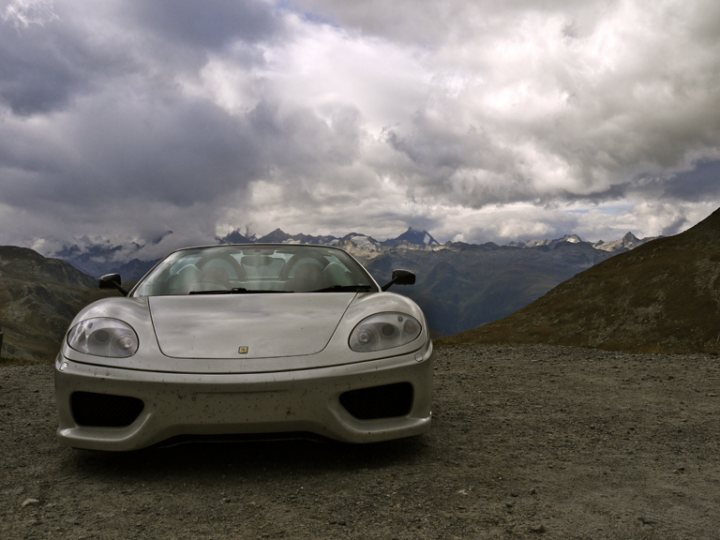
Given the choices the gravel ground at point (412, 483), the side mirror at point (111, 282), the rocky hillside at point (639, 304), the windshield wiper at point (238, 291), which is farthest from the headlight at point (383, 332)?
the rocky hillside at point (639, 304)

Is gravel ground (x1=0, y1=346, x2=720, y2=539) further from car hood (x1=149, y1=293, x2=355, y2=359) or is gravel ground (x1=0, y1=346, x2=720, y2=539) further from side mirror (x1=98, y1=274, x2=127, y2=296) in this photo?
side mirror (x1=98, y1=274, x2=127, y2=296)

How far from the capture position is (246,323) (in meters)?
3.56

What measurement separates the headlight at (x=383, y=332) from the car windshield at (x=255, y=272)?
33.3 inches

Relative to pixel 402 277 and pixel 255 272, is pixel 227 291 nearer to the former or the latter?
pixel 255 272

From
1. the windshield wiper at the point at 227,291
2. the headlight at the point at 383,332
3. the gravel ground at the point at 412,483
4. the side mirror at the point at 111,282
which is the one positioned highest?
the side mirror at the point at 111,282

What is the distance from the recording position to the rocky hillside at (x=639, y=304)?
42.1 metres

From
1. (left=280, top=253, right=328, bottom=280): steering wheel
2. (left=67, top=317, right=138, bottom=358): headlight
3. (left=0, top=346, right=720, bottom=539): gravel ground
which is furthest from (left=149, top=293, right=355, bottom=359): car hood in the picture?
(left=280, top=253, right=328, bottom=280): steering wheel

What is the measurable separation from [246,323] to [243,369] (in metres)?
0.45

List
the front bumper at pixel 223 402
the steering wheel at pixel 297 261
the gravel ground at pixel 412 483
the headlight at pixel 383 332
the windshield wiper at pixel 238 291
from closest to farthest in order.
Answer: the gravel ground at pixel 412 483 → the front bumper at pixel 223 402 → the headlight at pixel 383 332 → the windshield wiper at pixel 238 291 → the steering wheel at pixel 297 261

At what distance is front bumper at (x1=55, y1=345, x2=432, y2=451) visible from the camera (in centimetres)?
309

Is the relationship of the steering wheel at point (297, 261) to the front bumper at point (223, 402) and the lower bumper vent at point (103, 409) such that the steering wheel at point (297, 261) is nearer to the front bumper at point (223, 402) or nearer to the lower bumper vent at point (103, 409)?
the front bumper at point (223, 402)

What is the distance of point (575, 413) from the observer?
5172 millimetres

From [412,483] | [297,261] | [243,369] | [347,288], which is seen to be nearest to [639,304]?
[297,261]

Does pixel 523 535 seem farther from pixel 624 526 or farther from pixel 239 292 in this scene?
pixel 239 292
